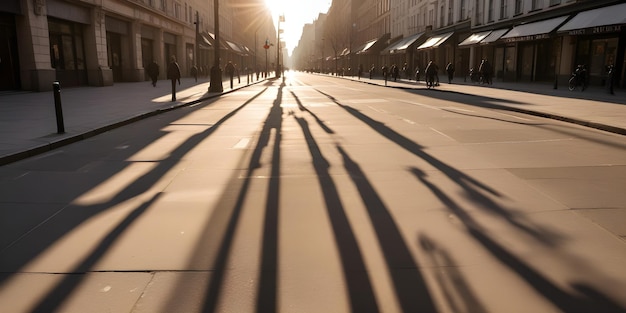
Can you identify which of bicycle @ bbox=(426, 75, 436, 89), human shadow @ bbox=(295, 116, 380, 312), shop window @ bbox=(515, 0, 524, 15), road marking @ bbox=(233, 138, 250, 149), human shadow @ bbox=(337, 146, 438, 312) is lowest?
Answer: road marking @ bbox=(233, 138, 250, 149)

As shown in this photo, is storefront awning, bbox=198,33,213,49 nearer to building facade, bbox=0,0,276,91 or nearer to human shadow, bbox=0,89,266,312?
building facade, bbox=0,0,276,91

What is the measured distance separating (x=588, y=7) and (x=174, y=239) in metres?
28.5

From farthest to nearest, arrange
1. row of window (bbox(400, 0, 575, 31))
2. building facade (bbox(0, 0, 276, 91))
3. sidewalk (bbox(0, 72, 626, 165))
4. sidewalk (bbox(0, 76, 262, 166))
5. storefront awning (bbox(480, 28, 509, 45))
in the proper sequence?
1. storefront awning (bbox(480, 28, 509, 45))
2. row of window (bbox(400, 0, 575, 31))
3. building facade (bbox(0, 0, 276, 91))
4. sidewalk (bbox(0, 72, 626, 165))
5. sidewalk (bbox(0, 76, 262, 166))

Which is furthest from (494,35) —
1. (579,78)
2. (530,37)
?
(579,78)

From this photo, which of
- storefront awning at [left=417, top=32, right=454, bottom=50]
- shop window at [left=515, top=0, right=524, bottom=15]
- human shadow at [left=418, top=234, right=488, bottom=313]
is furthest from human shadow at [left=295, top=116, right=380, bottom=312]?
storefront awning at [left=417, top=32, right=454, bottom=50]

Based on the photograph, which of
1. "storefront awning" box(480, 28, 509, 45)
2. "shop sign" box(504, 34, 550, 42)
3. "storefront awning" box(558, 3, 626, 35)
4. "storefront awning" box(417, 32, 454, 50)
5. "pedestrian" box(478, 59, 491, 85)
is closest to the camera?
"storefront awning" box(558, 3, 626, 35)

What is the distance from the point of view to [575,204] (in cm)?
513

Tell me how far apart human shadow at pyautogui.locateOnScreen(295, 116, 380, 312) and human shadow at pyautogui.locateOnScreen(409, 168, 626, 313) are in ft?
3.50

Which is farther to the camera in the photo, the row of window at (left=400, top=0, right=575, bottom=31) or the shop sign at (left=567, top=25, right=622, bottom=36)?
the row of window at (left=400, top=0, right=575, bottom=31)

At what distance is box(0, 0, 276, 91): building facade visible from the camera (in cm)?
2250

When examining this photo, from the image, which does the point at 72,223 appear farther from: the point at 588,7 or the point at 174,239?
the point at 588,7

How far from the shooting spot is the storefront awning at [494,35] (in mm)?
34719

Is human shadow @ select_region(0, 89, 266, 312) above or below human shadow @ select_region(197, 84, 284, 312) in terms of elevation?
below

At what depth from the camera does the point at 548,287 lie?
10.6 ft
